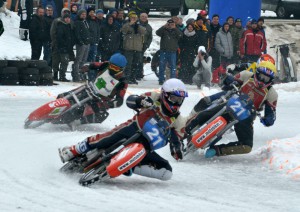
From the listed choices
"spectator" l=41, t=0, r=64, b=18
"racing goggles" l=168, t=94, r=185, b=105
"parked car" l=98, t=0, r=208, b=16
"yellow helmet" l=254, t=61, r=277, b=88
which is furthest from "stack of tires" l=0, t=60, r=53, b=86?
"racing goggles" l=168, t=94, r=185, b=105

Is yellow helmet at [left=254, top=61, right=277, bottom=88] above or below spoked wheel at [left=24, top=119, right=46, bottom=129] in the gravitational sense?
above

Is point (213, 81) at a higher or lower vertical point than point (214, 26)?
lower

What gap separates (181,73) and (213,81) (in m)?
1.06

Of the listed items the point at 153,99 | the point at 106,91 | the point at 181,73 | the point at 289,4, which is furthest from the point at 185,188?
the point at 289,4

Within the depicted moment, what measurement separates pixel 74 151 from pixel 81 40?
10.9m

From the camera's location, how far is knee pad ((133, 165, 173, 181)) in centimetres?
1006

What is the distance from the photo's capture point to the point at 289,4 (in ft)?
105

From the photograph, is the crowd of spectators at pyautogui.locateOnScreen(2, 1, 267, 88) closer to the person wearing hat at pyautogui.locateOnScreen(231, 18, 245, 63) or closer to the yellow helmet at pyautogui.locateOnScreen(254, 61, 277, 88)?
the person wearing hat at pyautogui.locateOnScreen(231, 18, 245, 63)

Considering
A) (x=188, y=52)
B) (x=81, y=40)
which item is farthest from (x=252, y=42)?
(x=81, y=40)

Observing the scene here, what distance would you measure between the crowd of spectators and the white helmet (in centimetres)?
1071

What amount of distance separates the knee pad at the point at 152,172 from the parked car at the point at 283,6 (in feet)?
73.9

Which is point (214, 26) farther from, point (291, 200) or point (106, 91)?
point (291, 200)

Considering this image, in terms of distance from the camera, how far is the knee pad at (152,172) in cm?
1006

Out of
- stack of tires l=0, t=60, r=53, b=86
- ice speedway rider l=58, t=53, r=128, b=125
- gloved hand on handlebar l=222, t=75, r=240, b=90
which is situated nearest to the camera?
gloved hand on handlebar l=222, t=75, r=240, b=90
